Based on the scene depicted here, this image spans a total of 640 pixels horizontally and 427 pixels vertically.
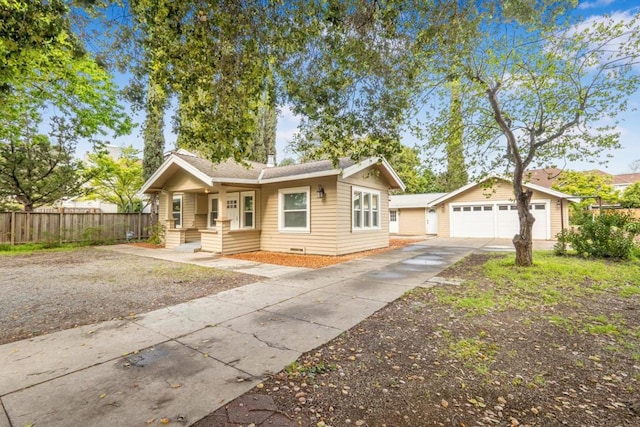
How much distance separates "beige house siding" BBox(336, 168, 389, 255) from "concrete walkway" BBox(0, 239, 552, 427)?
5091mm

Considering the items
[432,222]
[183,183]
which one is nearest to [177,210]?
[183,183]

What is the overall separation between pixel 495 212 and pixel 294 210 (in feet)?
44.0

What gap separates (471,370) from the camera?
277cm

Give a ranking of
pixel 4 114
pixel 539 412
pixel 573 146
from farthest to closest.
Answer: pixel 4 114
pixel 573 146
pixel 539 412

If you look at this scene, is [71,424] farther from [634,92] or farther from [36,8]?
[634,92]

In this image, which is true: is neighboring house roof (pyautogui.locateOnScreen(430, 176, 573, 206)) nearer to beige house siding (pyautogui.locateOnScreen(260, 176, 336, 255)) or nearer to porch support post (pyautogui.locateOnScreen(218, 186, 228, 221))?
beige house siding (pyautogui.locateOnScreen(260, 176, 336, 255))

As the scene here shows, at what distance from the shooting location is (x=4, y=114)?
31.6 ft

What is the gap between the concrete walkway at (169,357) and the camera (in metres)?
2.17

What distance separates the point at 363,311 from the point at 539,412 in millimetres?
2437

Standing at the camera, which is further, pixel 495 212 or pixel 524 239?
pixel 495 212

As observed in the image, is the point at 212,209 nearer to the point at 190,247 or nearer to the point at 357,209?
the point at 190,247

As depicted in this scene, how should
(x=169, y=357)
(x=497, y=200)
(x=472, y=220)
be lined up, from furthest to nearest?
(x=472, y=220)
(x=497, y=200)
(x=169, y=357)

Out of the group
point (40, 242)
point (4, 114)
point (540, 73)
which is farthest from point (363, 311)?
point (40, 242)

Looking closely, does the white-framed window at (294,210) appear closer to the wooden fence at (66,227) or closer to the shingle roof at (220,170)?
the shingle roof at (220,170)
